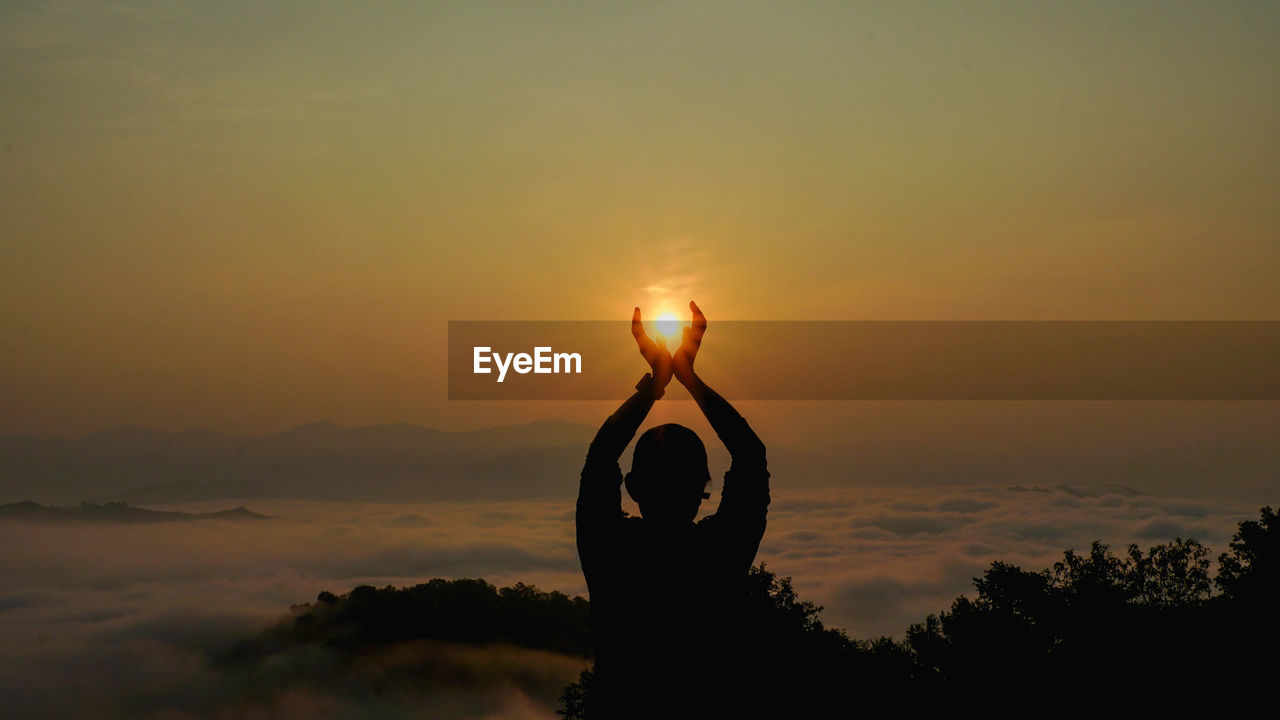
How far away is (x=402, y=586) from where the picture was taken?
197 metres

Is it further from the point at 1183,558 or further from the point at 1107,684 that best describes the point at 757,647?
the point at 1183,558

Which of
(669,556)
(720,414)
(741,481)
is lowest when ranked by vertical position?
(669,556)

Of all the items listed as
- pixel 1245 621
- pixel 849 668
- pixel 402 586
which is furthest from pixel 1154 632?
pixel 402 586

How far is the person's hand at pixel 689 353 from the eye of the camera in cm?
543

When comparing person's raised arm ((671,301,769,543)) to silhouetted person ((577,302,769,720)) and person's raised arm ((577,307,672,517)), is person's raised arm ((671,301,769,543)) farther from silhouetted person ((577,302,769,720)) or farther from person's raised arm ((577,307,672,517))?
person's raised arm ((577,307,672,517))

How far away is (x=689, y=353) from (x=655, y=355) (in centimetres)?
18

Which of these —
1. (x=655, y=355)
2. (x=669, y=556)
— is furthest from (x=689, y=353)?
(x=669, y=556)

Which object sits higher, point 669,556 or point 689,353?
point 689,353

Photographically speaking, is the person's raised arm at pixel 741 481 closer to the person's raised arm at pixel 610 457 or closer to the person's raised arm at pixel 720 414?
the person's raised arm at pixel 720 414

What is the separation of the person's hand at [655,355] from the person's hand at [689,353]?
5cm

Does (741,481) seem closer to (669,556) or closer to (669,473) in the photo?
(669,473)

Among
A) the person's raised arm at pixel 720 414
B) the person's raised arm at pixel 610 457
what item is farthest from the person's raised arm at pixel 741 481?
the person's raised arm at pixel 610 457

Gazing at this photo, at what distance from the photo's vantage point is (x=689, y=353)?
17.9ft

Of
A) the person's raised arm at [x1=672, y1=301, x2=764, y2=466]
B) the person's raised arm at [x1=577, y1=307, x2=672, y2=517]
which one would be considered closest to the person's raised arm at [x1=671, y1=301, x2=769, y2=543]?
the person's raised arm at [x1=672, y1=301, x2=764, y2=466]
